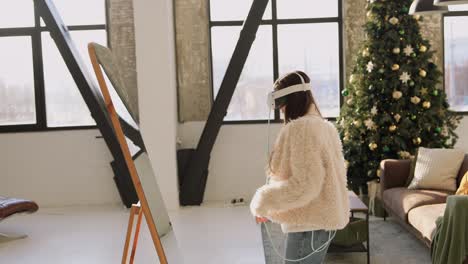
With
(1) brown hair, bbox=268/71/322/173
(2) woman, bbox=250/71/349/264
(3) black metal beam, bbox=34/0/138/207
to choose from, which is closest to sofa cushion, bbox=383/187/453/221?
(2) woman, bbox=250/71/349/264

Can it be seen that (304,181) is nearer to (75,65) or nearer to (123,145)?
(123,145)

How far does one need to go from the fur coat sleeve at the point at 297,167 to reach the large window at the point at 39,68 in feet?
20.4

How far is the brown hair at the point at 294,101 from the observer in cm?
258

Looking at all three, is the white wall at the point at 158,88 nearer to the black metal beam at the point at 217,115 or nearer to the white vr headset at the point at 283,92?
the black metal beam at the point at 217,115

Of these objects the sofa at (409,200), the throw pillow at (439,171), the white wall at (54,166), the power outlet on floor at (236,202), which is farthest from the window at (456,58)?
the white wall at (54,166)

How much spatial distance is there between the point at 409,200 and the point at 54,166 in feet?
16.5

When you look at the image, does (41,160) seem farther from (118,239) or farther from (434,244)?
(434,244)

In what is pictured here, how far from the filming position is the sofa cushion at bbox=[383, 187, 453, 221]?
17.9 feet

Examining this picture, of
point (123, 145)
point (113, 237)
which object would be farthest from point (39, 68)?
point (123, 145)

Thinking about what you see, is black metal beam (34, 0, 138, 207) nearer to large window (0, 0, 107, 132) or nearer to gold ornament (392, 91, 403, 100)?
large window (0, 0, 107, 132)

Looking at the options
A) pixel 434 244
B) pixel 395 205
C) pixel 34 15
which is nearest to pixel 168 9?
pixel 34 15

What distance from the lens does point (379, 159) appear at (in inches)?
281

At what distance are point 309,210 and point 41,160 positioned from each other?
6.57 metres

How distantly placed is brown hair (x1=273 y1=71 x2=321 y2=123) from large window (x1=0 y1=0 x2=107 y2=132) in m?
6.12
